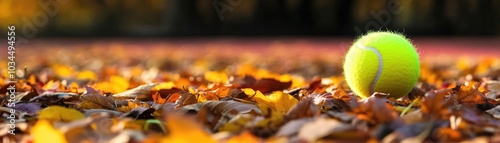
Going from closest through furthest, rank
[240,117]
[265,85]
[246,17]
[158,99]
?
[240,117] → [158,99] → [265,85] → [246,17]

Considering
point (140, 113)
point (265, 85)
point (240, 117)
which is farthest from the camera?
point (265, 85)

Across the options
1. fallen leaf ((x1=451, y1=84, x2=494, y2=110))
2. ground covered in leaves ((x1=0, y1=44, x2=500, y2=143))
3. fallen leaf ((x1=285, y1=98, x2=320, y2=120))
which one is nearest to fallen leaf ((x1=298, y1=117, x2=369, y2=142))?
ground covered in leaves ((x1=0, y1=44, x2=500, y2=143))

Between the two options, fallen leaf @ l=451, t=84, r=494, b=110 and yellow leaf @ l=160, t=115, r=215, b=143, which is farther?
fallen leaf @ l=451, t=84, r=494, b=110

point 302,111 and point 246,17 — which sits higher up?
point 246,17

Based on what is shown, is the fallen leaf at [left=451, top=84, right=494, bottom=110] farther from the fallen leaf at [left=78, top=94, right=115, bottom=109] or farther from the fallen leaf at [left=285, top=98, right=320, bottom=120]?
the fallen leaf at [left=78, top=94, right=115, bottom=109]

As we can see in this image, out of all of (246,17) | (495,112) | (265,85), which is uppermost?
(246,17)

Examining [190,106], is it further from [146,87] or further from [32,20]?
[32,20]

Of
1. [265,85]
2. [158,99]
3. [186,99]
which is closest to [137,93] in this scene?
[158,99]

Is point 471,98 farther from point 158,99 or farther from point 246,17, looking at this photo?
point 246,17
